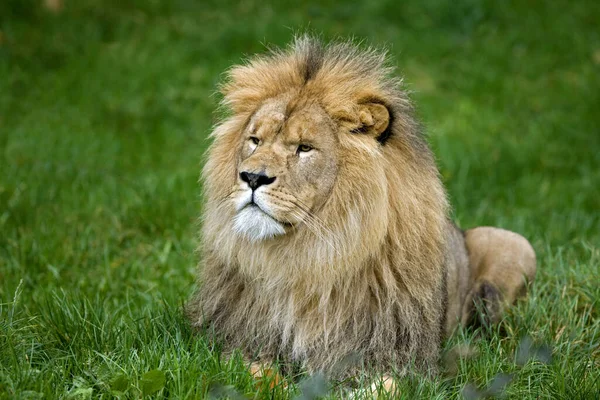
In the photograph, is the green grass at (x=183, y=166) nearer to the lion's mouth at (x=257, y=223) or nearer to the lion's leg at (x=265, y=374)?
the lion's leg at (x=265, y=374)

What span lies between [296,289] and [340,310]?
0.21 m

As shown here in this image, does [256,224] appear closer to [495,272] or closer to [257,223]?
[257,223]

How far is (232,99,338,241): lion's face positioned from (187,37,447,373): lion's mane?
0.25 ft

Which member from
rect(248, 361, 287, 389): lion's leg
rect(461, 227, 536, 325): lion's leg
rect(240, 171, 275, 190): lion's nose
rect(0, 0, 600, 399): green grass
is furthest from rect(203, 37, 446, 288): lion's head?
rect(461, 227, 536, 325): lion's leg

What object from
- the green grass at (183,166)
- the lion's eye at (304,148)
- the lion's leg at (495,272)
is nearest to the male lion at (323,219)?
the lion's eye at (304,148)

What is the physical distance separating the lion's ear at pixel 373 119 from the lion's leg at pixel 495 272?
4.49 feet

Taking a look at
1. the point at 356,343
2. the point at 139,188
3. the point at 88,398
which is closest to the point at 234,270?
the point at 356,343

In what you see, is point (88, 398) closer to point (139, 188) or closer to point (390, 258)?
point (390, 258)

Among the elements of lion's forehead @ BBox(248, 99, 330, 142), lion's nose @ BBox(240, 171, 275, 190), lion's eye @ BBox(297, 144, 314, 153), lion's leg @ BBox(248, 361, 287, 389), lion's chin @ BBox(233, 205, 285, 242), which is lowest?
lion's leg @ BBox(248, 361, 287, 389)

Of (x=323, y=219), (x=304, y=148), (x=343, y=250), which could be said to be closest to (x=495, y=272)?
(x=343, y=250)

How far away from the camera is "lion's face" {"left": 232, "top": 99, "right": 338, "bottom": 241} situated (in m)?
3.78

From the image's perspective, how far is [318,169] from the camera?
154 inches

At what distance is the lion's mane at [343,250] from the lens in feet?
13.1

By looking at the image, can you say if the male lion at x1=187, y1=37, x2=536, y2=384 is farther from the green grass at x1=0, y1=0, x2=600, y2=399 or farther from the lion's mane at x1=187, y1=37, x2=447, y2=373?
the green grass at x1=0, y1=0, x2=600, y2=399
